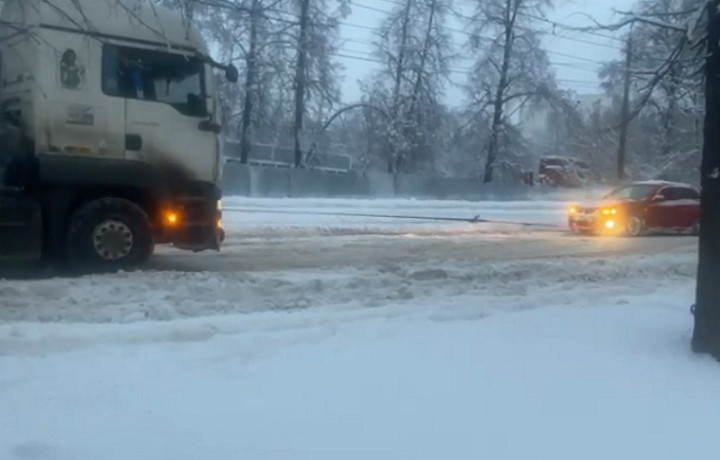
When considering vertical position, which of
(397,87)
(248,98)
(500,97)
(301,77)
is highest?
(397,87)

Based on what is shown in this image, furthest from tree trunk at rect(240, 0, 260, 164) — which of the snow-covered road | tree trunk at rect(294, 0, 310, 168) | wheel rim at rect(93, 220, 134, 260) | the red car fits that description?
wheel rim at rect(93, 220, 134, 260)

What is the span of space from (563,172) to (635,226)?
27.4 meters

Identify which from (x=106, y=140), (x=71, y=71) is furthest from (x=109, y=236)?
(x=71, y=71)

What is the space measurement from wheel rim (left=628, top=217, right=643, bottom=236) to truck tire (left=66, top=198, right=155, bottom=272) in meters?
16.4

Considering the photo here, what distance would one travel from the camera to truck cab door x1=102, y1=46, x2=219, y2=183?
1318 cm

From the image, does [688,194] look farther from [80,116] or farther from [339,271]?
[80,116]

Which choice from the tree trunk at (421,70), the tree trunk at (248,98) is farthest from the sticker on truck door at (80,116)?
the tree trunk at (421,70)

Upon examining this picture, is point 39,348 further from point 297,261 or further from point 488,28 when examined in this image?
point 488,28

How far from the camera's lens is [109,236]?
517 inches

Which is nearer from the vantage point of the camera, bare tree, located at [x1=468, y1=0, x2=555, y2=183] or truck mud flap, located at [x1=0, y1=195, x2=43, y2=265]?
truck mud flap, located at [x1=0, y1=195, x2=43, y2=265]

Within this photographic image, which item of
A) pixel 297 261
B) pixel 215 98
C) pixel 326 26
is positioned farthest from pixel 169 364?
pixel 326 26

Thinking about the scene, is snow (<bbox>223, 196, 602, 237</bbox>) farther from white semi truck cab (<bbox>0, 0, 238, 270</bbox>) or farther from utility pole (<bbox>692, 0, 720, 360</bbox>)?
utility pole (<bbox>692, 0, 720, 360</bbox>)

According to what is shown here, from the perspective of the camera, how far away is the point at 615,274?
15.3m

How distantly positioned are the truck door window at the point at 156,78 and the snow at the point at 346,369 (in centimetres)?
237
